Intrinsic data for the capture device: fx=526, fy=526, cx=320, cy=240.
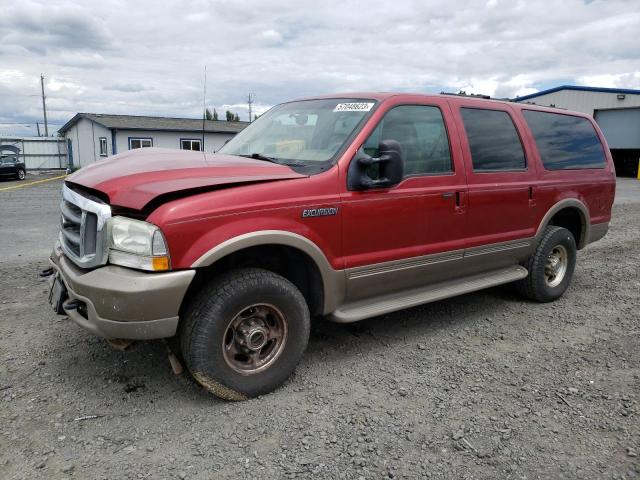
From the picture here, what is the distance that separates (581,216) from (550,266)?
0.66 meters

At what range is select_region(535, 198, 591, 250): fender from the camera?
516cm

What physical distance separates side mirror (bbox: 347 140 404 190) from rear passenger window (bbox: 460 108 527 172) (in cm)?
117

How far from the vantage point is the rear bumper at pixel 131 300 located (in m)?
2.86

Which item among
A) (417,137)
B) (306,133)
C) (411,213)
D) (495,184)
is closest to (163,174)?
(306,133)

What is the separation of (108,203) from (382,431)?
207cm

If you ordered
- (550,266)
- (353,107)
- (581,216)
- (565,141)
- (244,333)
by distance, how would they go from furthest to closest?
(581,216) → (550,266) → (565,141) → (353,107) → (244,333)

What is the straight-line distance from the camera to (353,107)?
401 cm

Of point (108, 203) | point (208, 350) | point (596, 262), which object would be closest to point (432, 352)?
point (208, 350)

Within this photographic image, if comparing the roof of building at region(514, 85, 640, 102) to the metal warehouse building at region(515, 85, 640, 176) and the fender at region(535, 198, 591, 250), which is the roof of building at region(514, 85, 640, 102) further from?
the fender at region(535, 198, 591, 250)

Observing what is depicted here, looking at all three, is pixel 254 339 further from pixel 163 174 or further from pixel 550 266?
pixel 550 266

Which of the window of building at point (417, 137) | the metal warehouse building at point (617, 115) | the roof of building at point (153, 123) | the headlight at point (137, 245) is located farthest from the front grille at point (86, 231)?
the metal warehouse building at point (617, 115)

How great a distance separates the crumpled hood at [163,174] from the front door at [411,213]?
2.15 ft

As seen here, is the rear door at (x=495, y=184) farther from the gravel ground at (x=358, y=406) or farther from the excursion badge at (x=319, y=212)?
the excursion badge at (x=319, y=212)

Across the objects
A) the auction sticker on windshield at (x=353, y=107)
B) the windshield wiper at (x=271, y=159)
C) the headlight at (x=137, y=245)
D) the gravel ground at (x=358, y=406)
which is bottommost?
the gravel ground at (x=358, y=406)
